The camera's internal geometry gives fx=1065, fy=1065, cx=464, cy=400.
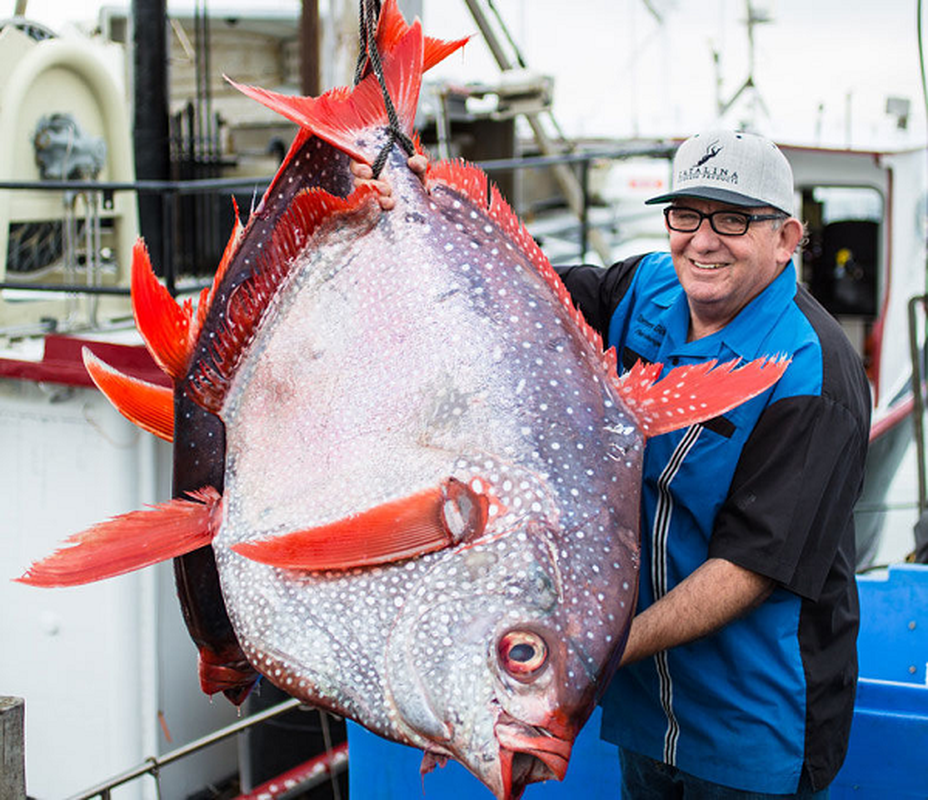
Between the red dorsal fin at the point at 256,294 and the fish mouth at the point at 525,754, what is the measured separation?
2.25ft

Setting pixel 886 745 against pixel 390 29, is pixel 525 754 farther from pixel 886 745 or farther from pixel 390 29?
pixel 886 745

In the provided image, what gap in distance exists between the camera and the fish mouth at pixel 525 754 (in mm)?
1332

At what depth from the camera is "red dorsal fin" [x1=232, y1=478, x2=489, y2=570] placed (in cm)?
142

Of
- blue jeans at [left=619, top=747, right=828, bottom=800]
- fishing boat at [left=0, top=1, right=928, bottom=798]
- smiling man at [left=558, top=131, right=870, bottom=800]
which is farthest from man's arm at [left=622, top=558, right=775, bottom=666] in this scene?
fishing boat at [left=0, top=1, right=928, bottom=798]

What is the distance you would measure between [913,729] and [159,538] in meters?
1.90

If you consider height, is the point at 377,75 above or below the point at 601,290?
above

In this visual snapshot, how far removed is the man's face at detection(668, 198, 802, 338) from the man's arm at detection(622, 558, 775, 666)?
536 millimetres

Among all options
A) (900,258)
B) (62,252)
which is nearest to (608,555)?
(62,252)

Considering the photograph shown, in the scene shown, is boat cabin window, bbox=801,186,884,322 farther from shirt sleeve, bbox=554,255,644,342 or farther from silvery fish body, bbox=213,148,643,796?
silvery fish body, bbox=213,148,643,796

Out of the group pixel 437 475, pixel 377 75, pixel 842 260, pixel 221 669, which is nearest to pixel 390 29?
pixel 377 75

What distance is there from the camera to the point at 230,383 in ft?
5.51

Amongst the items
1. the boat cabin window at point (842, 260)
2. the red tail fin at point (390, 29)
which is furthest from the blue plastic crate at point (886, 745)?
the boat cabin window at point (842, 260)

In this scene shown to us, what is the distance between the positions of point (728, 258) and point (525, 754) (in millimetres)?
1157

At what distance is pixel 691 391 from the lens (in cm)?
153
